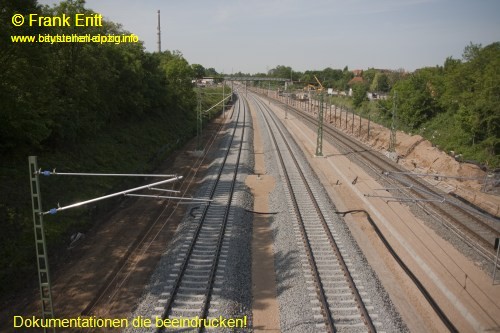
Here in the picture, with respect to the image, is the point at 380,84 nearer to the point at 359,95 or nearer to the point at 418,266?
the point at 359,95

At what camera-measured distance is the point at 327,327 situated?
42.4 ft

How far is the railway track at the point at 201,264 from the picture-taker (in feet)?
45.7

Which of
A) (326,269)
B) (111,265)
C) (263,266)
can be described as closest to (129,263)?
(111,265)

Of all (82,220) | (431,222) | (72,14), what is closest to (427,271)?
(431,222)

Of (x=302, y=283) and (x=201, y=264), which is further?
(x=201, y=264)

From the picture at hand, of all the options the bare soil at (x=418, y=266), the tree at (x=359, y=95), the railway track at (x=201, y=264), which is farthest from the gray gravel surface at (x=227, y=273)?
the tree at (x=359, y=95)

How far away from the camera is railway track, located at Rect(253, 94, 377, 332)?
13422mm

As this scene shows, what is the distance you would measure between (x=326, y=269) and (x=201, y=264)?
5.55 meters

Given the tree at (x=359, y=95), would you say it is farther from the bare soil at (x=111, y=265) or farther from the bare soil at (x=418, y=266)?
the bare soil at (x=111, y=265)

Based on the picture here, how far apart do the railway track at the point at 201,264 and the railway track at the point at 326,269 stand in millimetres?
3914

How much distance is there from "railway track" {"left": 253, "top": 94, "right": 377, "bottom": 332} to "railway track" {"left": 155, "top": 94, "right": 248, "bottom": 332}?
3.91 meters

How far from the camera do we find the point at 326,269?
16.9 metres

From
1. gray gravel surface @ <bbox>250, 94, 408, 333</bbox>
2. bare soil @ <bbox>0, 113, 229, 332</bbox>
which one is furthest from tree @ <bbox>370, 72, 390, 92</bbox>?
bare soil @ <bbox>0, 113, 229, 332</bbox>

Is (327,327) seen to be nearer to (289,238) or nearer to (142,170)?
(289,238)
